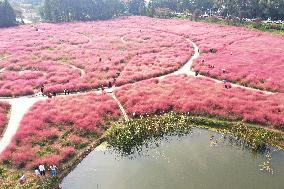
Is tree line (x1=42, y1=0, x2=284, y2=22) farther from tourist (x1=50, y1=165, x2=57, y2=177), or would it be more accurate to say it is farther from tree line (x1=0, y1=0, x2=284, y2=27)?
tourist (x1=50, y1=165, x2=57, y2=177)

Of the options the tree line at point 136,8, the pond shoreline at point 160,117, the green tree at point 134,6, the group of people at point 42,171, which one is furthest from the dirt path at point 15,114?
the green tree at point 134,6

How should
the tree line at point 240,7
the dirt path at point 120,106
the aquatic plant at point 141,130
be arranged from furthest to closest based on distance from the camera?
the tree line at point 240,7 < the dirt path at point 120,106 < the aquatic plant at point 141,130

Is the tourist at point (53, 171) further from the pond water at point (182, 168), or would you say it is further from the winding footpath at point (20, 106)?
the winding footpath at point (20, 106)

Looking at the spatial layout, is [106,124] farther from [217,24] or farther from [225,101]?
[217,24]

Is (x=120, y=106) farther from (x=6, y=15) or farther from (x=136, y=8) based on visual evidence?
(x=136, y=8)

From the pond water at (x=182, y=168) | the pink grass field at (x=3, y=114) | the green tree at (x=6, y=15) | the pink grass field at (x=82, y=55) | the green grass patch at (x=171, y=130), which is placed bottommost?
the pond water at (x=182, y=168)

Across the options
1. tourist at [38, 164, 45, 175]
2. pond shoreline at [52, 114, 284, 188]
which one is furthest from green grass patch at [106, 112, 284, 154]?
tourist at [38, 164, 45, 175]
